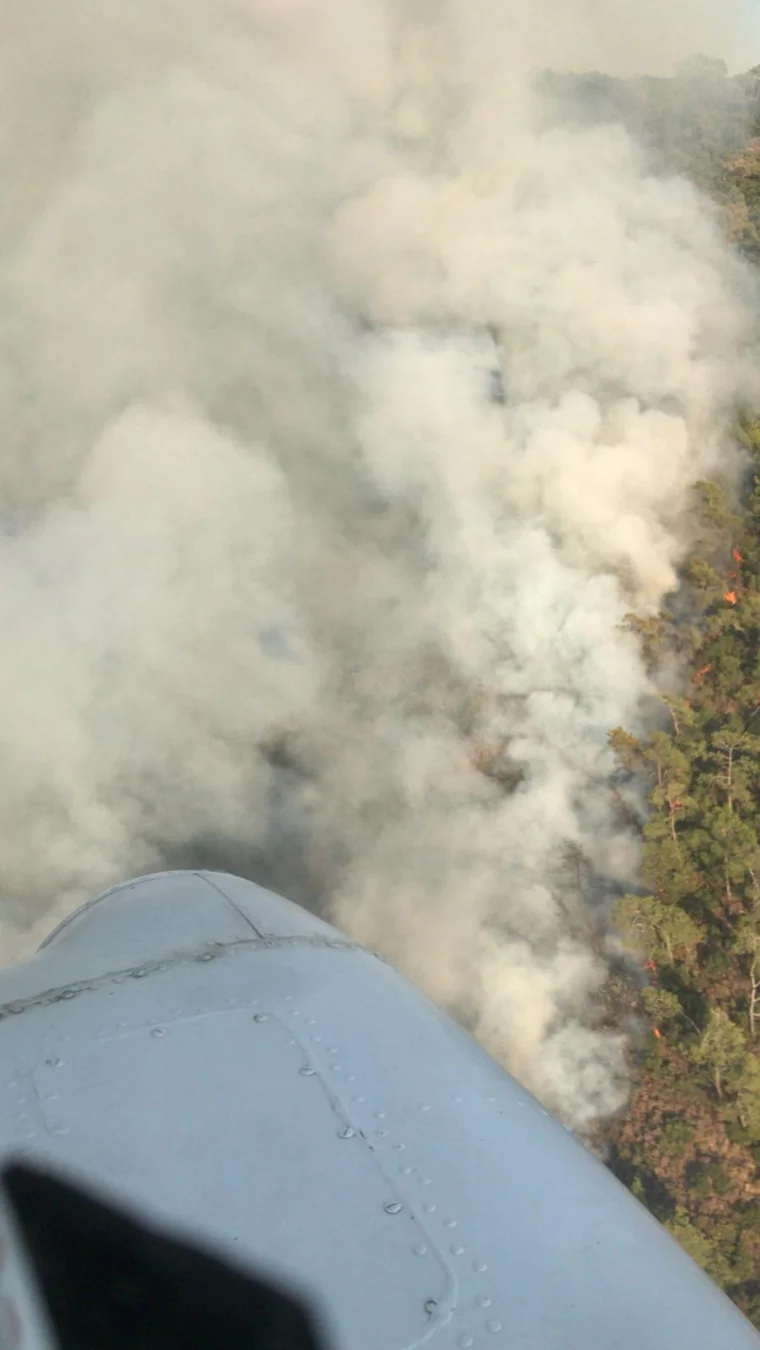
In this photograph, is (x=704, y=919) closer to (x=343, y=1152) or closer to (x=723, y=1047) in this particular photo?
(x=723, y=1047)

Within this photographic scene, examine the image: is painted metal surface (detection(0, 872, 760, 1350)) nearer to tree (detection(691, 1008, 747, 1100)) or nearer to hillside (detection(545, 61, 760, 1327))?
hillside (detection(545, 61, 760, 1327))

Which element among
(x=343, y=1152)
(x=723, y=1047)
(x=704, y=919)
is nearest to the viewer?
(x=343, y=1152)

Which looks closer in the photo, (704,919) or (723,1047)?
(723,1047)

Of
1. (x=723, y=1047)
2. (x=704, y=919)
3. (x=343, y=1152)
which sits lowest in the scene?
(x=343, y=1152)

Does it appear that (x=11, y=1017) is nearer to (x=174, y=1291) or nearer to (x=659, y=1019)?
(x=174, y=1291)

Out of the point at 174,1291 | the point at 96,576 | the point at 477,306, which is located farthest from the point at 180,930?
the point at 477,306

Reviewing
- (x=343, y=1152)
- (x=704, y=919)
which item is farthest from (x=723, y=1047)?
(x=343, y=1152)

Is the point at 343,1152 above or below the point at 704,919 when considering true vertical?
below

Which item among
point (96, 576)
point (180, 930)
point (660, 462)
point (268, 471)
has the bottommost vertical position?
point (180, 930)
